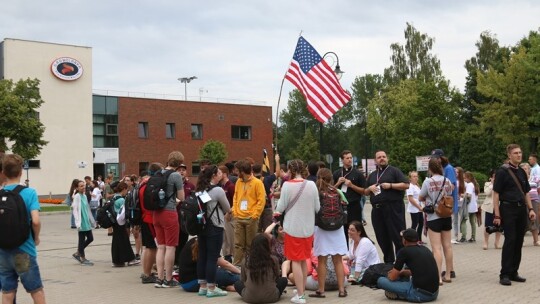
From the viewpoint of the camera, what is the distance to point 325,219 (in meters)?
9.18

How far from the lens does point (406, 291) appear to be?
873 centimetres

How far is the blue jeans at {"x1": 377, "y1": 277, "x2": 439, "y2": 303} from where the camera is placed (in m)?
8.61

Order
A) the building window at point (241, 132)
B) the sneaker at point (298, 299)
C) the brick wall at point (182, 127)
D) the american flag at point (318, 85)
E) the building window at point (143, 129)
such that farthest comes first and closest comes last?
the building window at point (241, 132) → the building window at point (143, 129) → the brick wall at point (182, 127) → the american flag at point (318, 85) → the sneaker at point (298, 299)

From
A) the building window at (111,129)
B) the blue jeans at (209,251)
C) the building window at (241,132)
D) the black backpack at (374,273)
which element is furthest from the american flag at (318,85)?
the building window at (241,132)

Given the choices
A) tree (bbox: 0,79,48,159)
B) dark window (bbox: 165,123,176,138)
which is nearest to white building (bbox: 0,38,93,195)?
dark window (bbox: 165,123,176,138)

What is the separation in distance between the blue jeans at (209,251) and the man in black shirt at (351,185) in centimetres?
267

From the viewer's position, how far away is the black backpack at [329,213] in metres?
9.17

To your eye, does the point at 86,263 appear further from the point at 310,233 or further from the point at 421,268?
the point at 421,268

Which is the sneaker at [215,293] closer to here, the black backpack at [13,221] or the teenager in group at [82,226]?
the black backpack at [13,221]

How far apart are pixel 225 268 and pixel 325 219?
186cm

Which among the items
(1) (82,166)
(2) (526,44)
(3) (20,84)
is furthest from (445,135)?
(3) (20,84)

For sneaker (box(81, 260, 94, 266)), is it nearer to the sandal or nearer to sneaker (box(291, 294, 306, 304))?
the sandal

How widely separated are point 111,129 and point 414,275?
180 ft

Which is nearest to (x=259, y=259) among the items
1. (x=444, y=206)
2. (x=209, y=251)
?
(x=209, y=251)
